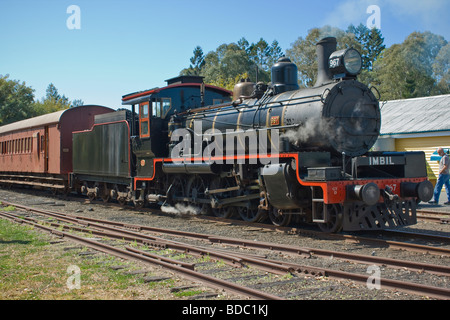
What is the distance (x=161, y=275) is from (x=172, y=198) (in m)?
6.87

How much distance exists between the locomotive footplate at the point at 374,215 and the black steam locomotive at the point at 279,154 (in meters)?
0.02

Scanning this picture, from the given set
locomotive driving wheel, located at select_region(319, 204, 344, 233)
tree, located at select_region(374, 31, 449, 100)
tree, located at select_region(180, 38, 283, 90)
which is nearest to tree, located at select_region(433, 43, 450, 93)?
tree, located at select_region(374, 31, 449, 100)

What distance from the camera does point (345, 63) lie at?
29.0 feet

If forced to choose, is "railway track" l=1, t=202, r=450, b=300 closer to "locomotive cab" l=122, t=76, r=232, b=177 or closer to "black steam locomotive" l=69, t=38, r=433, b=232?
"black steam locomotive" l=69, t=38, r=433, b=232

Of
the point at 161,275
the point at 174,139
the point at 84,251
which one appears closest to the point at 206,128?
the point at 174,139

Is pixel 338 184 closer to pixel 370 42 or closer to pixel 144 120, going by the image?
pixel 144 120

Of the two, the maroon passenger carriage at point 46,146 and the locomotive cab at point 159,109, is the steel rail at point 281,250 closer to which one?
the locomotive cab at point 159,109

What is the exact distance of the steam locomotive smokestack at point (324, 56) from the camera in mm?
9272

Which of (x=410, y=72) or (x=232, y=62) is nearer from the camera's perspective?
(x=410, y=72)

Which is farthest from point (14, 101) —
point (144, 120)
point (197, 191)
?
point (197, 191)

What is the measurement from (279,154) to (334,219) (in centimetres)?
174

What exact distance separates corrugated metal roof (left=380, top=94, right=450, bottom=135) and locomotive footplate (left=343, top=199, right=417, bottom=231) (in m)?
11.9

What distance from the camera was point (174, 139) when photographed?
1222cm

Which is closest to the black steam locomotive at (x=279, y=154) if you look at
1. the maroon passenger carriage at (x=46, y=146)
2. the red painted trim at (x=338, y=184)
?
the red painted trim at (x=338, y=184)
